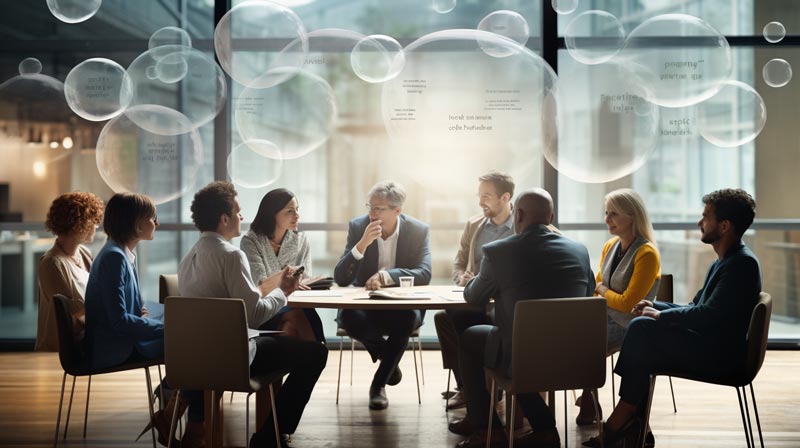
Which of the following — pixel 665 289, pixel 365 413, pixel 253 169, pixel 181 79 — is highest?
pixel 181 79

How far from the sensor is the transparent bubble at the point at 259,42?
502 cm

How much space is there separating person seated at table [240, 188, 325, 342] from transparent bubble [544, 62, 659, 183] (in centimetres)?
207

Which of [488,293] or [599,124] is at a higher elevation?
[599,124]

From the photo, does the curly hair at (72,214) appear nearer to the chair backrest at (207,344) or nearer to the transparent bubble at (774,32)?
the chair backrest at (207,344)

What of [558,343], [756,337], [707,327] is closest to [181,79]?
[558,343]

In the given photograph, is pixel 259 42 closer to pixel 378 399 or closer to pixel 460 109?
pixel 460 109

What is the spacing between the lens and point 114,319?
3.22 m

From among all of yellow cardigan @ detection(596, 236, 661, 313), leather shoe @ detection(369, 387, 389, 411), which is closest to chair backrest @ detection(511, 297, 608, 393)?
yellow cardigan @ detection(596, 236, 661, 313)

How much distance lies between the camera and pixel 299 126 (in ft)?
18.4

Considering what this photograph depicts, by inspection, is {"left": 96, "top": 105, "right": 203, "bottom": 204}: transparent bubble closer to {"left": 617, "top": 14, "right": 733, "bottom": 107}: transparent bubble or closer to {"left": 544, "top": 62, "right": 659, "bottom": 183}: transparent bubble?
{"left": 544, "top": 62, "right": 659, "bottom": 183}: transparent bubble

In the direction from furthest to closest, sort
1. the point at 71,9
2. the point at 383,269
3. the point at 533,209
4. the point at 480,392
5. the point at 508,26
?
the point at 508,26
the point at 71,9
the point at 383,269
the point at 480,392
the point at 533,209

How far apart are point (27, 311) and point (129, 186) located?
1.72 metres

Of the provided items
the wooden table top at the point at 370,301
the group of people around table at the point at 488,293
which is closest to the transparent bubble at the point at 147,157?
the group of people around table at the point at 488,293

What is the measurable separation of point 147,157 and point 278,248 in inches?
77.1
